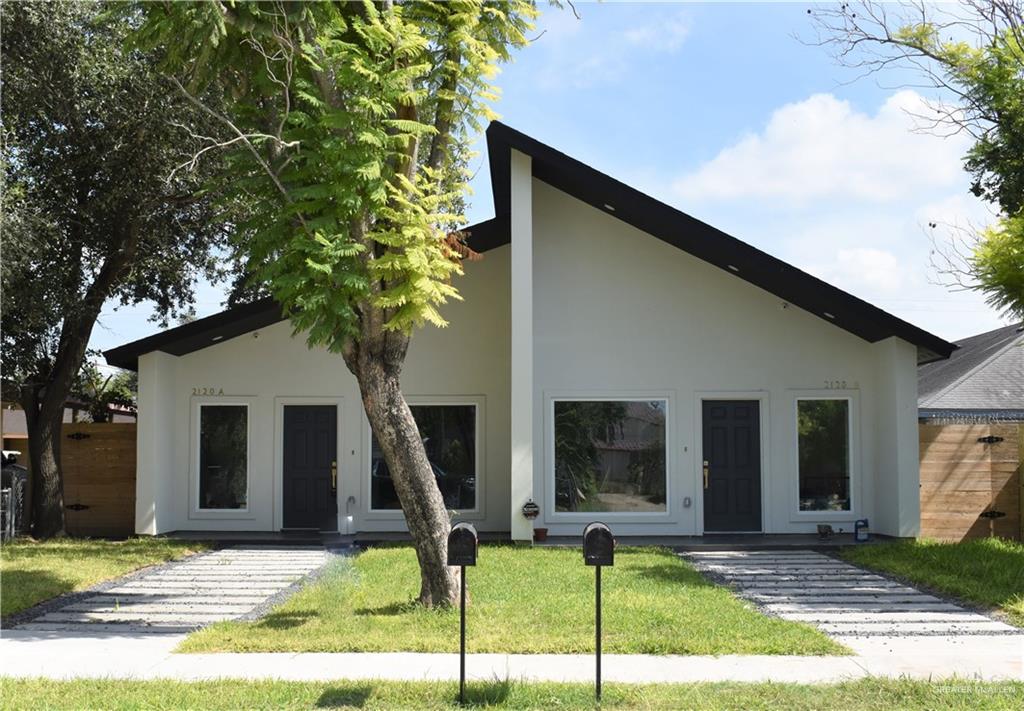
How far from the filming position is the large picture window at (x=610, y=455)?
46.4ft

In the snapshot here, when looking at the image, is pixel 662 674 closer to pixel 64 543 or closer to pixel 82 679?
pixel 82 679

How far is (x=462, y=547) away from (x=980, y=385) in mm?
17104

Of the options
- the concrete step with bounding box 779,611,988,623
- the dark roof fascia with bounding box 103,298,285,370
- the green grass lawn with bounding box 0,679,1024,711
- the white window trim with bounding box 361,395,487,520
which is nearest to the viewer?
the green grass lawn with bounding box 0,679,1024,711

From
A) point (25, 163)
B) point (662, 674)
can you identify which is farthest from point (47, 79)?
point (662, 674)

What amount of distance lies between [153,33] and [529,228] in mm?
6283

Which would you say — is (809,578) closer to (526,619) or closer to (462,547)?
(526,619)

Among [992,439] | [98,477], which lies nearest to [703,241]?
[992,439]

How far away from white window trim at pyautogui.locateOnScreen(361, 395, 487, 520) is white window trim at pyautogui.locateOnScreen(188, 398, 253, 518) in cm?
193

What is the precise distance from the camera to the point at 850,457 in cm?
1441

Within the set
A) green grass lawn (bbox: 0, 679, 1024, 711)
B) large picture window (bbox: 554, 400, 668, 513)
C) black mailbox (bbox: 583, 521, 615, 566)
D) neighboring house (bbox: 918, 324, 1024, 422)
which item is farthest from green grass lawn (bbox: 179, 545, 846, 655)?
neighboring house (bbox: 918, 324, 1024, 422)

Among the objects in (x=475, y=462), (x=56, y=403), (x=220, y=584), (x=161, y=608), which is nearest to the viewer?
(x=161, y=608)

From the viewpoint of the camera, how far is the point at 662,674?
673 centimetres

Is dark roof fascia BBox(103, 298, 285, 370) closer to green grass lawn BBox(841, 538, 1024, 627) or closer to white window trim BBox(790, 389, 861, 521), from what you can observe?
white window trim BBox(790, 389, 861, 521)

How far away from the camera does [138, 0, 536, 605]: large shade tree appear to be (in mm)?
8328
